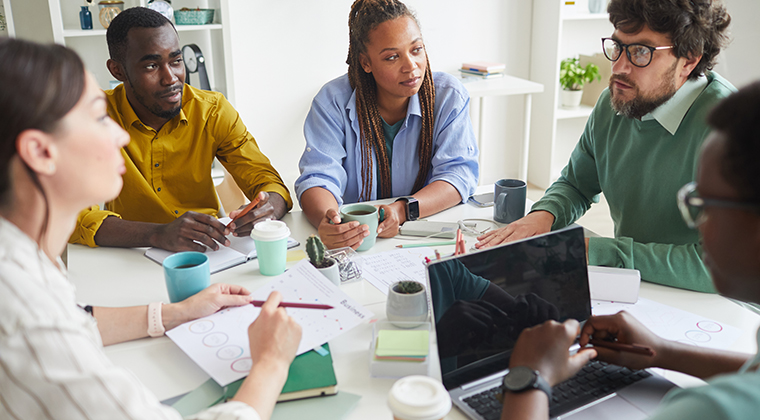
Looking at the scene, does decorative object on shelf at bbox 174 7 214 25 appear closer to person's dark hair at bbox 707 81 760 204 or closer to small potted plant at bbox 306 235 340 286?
small potted plant at bbox 306 235 340 286

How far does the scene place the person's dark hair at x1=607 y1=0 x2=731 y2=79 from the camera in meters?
1.39

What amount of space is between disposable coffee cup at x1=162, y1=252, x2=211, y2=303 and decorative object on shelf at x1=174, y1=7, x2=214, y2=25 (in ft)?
6.12

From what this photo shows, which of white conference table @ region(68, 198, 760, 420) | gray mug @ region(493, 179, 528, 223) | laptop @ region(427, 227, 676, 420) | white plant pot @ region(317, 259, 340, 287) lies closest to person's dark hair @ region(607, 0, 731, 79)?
gray mug @ region(493, 179, 528, 223)

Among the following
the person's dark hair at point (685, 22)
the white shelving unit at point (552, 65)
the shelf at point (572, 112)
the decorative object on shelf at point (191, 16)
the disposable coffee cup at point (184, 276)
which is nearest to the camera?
the disposable coffee cup at point (184, 276)

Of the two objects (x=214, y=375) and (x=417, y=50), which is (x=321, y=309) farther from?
(x=417, y=50)

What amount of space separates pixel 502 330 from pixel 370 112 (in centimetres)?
113

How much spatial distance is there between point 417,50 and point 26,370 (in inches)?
58.2

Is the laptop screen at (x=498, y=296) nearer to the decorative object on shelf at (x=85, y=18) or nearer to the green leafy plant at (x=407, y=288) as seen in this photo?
the green leafy plant at (x=407, y=288)

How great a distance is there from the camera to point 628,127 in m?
1.58

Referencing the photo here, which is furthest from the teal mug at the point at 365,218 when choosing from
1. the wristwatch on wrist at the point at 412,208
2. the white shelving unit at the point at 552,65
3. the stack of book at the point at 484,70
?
the white shelving unit at the point at 552,65

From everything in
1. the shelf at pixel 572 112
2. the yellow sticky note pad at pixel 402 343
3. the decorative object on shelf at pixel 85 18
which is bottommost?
the shelf at pixel 572 112

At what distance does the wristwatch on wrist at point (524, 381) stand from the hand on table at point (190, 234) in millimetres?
852

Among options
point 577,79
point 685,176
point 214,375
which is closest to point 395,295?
point 214,375

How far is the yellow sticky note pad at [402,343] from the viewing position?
97 centimetres
